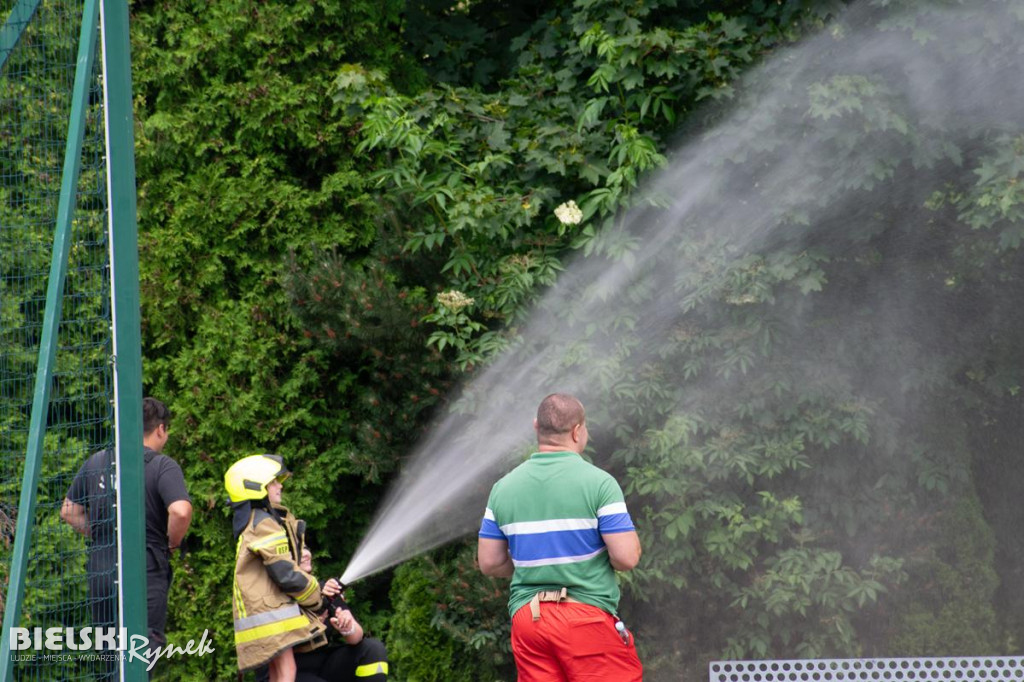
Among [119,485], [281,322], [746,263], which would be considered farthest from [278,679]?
[746,263]

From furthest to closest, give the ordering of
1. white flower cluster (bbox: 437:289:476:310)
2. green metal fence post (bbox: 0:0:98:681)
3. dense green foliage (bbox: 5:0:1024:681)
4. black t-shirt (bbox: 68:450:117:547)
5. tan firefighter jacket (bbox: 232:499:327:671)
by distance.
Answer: white flower cluster (bbox: 437:289:476:310) < dense green foliage (bbox: 5:0:1024:681) < tan firefighter jacket (bbox: 232:499:327:671) < black t-shirt (bbox: 68:450:117:547) < green metal fence post (bbox: 0:0:98:681)

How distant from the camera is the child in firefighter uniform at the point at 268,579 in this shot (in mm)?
4910

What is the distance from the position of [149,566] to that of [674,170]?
140 inches

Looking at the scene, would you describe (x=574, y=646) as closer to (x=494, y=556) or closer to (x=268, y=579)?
(x=494, y=556)

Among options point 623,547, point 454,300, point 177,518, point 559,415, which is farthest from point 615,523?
point 454,300

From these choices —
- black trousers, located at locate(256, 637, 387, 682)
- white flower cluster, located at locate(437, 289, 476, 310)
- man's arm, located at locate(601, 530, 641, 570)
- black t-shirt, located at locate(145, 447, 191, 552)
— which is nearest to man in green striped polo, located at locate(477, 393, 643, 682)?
man's arm, located at locate(601, 530, 641, 570)

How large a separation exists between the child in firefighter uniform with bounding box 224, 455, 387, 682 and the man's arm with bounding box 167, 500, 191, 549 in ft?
0.73

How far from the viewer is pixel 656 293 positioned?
6.51 meters

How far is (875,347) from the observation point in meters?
6.64

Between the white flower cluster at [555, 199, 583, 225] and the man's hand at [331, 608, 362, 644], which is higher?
the white flower cluster at [555, 199, 583, 225]

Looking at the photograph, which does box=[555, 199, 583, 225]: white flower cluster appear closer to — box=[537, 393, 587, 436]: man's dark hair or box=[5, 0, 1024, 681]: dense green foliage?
box=[5, 0, 1024, 681]: dense green foliage

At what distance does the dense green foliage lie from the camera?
6.30 m

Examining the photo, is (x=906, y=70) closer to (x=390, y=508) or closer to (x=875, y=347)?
(x=875, y=347)

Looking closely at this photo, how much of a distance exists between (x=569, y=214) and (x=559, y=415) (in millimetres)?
2448
